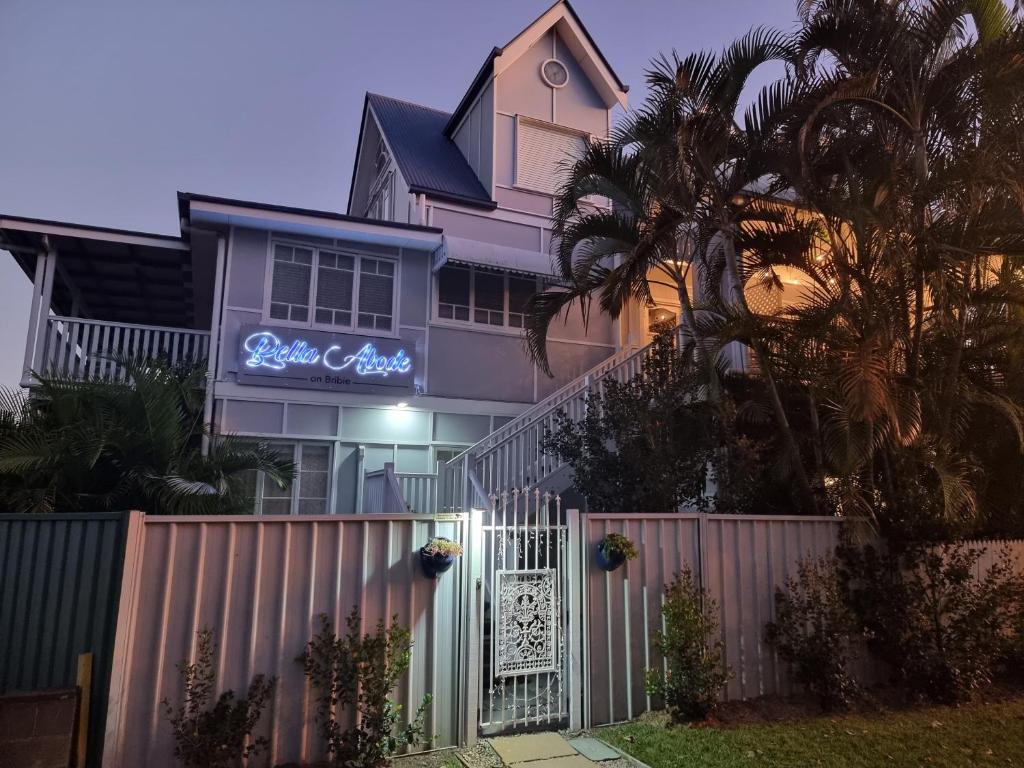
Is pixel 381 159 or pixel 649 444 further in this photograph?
pixel 381 159

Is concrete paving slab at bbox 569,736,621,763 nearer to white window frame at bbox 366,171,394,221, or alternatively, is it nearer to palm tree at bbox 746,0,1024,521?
palm tree at bbox 746,0,1024,521

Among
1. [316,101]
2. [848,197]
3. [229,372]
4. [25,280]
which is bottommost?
[229,372]

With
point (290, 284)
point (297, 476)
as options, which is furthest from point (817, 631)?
point (290, 284)

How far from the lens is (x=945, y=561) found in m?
7.35

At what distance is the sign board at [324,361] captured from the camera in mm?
10867

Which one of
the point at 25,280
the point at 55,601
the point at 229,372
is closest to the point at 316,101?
the point at 25,280

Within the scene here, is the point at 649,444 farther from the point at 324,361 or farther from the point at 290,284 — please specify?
the point at 290,284

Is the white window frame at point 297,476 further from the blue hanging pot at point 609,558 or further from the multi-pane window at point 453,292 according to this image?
the blue hanging pot at point 609,558

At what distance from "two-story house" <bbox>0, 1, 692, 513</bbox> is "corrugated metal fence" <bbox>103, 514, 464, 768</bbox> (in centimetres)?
416

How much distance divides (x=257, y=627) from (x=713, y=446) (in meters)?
5.21

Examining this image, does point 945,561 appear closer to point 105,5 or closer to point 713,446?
point 713,446

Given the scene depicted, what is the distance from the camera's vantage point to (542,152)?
46.3ft

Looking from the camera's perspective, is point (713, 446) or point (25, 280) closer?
point (713, 446)

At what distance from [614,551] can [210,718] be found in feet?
10.5
